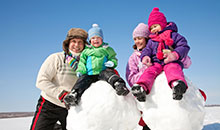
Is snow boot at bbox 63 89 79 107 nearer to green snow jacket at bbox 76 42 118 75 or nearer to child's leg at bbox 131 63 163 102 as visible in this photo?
green snow jacket at bbox 76 42 118 75

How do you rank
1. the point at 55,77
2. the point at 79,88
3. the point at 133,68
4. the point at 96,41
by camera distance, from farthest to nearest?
1. the point at 55,77
2. the point at 133,68
3. the point at 96,41
4. the point at 79,88

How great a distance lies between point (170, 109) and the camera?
6.38 ft

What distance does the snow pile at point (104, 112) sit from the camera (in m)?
2.09

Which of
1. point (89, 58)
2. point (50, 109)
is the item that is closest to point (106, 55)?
point (89, 58)

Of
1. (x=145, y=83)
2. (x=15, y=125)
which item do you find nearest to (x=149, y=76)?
(x=145, y=83)

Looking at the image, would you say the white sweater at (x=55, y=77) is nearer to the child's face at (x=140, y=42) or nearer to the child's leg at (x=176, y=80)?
the child's face at (x=140, y=42)

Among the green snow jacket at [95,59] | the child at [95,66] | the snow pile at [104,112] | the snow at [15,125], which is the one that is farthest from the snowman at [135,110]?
the snow at [15,125]

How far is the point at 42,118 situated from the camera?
10.9ft

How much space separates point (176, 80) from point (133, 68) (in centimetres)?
99

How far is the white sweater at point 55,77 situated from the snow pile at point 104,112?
3.29ft

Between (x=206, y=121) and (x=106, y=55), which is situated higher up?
(x=106, y=55)

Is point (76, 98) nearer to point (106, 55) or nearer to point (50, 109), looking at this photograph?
point (106, 55)

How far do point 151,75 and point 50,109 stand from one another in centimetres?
198

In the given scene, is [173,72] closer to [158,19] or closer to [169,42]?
[169,42]
